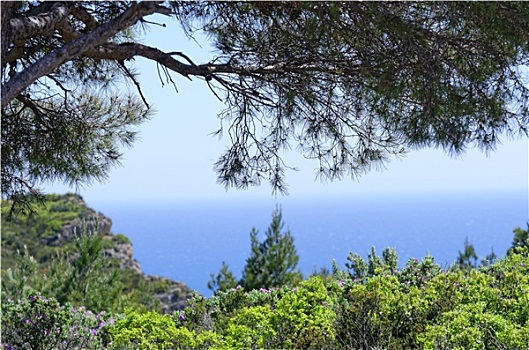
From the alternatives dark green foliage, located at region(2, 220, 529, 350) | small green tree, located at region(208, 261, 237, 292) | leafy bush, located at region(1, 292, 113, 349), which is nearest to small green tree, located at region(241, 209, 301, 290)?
small green tree, located at region(208, 261, 237, 292)

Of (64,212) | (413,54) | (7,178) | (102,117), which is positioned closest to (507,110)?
(413,54)

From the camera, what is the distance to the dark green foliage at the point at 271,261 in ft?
30.9

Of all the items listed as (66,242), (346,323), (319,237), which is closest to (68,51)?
(346,323)

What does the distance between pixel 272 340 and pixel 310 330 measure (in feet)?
0.80

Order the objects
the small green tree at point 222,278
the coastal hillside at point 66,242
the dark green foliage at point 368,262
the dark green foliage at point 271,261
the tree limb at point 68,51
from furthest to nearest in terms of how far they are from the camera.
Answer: the coastal hillside at point 66,242
the small green tree at point 222,278
the dark green foliage at point 271,261
the dark green foliage at point 368,262
the tree limb at point 68,51

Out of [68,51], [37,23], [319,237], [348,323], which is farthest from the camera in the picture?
[319,237]

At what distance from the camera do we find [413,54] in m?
3.58

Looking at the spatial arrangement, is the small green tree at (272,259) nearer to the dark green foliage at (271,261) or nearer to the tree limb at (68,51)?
the dark green foliage at (271,261)

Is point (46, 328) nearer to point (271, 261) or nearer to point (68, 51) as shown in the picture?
point (68, 51)

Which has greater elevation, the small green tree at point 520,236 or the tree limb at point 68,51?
the tree limb at point 68,51

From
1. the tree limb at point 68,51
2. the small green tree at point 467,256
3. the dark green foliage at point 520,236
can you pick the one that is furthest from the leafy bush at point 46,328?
the dark green foliage at point 520,236

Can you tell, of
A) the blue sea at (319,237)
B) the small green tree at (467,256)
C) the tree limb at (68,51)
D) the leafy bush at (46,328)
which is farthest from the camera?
the blue sea at (319,237)

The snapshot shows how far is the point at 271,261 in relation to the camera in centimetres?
950

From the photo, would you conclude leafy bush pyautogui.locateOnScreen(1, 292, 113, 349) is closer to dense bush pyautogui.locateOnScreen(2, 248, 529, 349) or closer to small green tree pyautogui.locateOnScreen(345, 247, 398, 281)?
dense bush pyautogui.locateOnScreen(2, 248, 529, 349)
